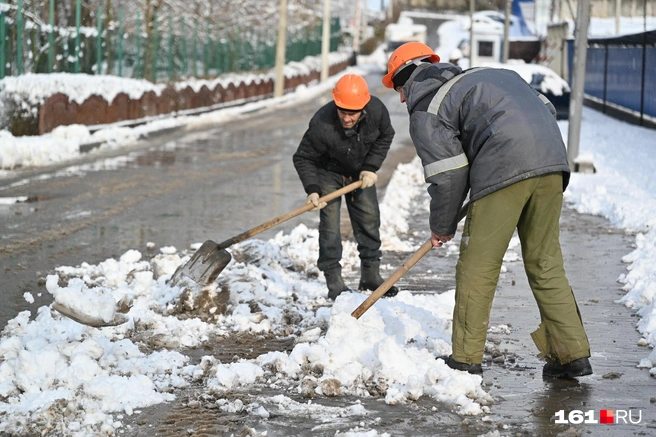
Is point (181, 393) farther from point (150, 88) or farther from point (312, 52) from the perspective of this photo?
point (312, 52)

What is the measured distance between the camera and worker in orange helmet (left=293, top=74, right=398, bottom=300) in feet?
23.9

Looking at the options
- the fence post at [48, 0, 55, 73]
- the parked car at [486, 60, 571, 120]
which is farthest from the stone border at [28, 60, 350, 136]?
the parked car at [486, 60, 571, 120]

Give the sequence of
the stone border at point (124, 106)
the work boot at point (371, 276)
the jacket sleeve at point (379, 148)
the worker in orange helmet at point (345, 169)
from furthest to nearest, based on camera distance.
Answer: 1. the stone border at point (124, 106)
2. the work boot at point (371, 276)
3. the jacket sleeve at point (379, 148)
4. the worker in orange helmet at point (345, 169)

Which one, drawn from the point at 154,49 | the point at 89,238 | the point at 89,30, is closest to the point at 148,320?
the point at 89,238

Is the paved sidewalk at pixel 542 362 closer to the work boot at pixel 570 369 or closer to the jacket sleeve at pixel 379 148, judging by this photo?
the work boot at pixel 570 369

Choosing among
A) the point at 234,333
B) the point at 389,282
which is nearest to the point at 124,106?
the point at 234,333

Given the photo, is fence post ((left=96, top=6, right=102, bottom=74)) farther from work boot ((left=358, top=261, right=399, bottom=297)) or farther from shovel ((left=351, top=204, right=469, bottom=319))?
shovel ((left=351, top=204, right=469, bottom=319))

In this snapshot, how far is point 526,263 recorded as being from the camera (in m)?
5.41

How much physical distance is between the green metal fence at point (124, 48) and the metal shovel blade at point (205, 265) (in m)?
12.9

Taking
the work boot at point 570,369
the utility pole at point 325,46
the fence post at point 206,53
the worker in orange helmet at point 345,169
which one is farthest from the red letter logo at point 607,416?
the utility pole at point 325,46

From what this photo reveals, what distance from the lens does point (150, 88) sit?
24172 millimetres

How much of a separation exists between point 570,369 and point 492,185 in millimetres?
1071

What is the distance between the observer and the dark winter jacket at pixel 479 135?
5062mm

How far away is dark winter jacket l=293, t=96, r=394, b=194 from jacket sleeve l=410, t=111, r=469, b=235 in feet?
6.84
